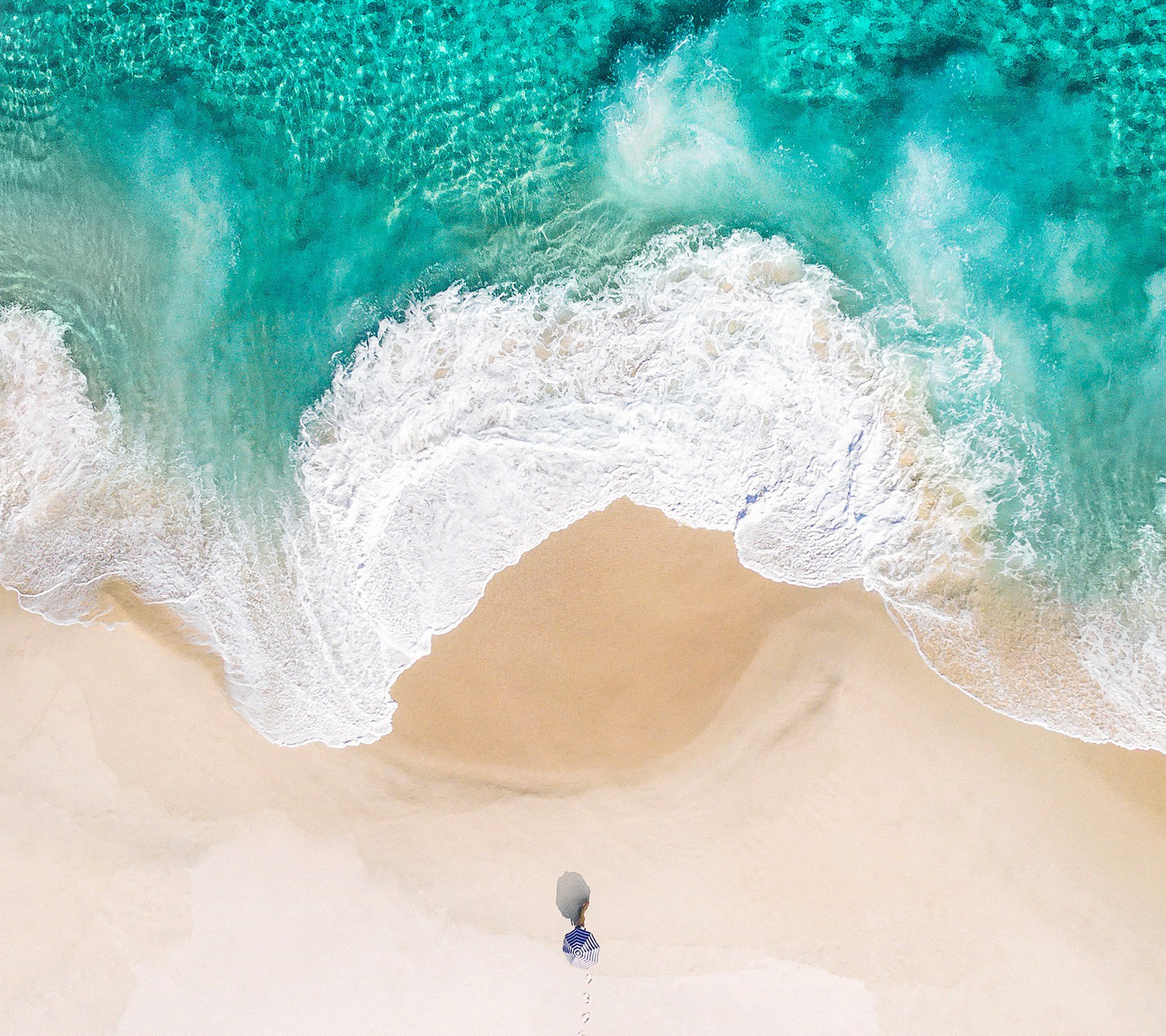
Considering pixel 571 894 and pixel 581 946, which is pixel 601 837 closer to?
pixel 571 894

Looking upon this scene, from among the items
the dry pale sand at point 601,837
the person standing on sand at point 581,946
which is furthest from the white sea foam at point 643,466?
the person standing on sand at point 581,946

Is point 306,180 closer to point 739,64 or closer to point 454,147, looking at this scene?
point 454,147

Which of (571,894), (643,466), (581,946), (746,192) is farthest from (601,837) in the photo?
(746,192)

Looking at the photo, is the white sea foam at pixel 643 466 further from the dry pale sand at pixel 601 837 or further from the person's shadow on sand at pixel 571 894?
the person's shadow on sand at pixel 571 894

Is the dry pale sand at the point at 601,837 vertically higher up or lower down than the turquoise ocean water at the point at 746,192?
lower down

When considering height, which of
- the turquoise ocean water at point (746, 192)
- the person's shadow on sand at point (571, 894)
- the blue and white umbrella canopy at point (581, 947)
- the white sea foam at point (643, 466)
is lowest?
the blue and white umbrella canopy at point (581, 947)

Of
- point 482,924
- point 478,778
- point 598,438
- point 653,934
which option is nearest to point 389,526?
point 598,438

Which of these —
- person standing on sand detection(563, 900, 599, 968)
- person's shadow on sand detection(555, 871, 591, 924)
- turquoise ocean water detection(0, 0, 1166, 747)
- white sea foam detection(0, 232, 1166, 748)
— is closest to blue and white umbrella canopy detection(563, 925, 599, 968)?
person standing on sand detection(563, 900, 599, 968)
